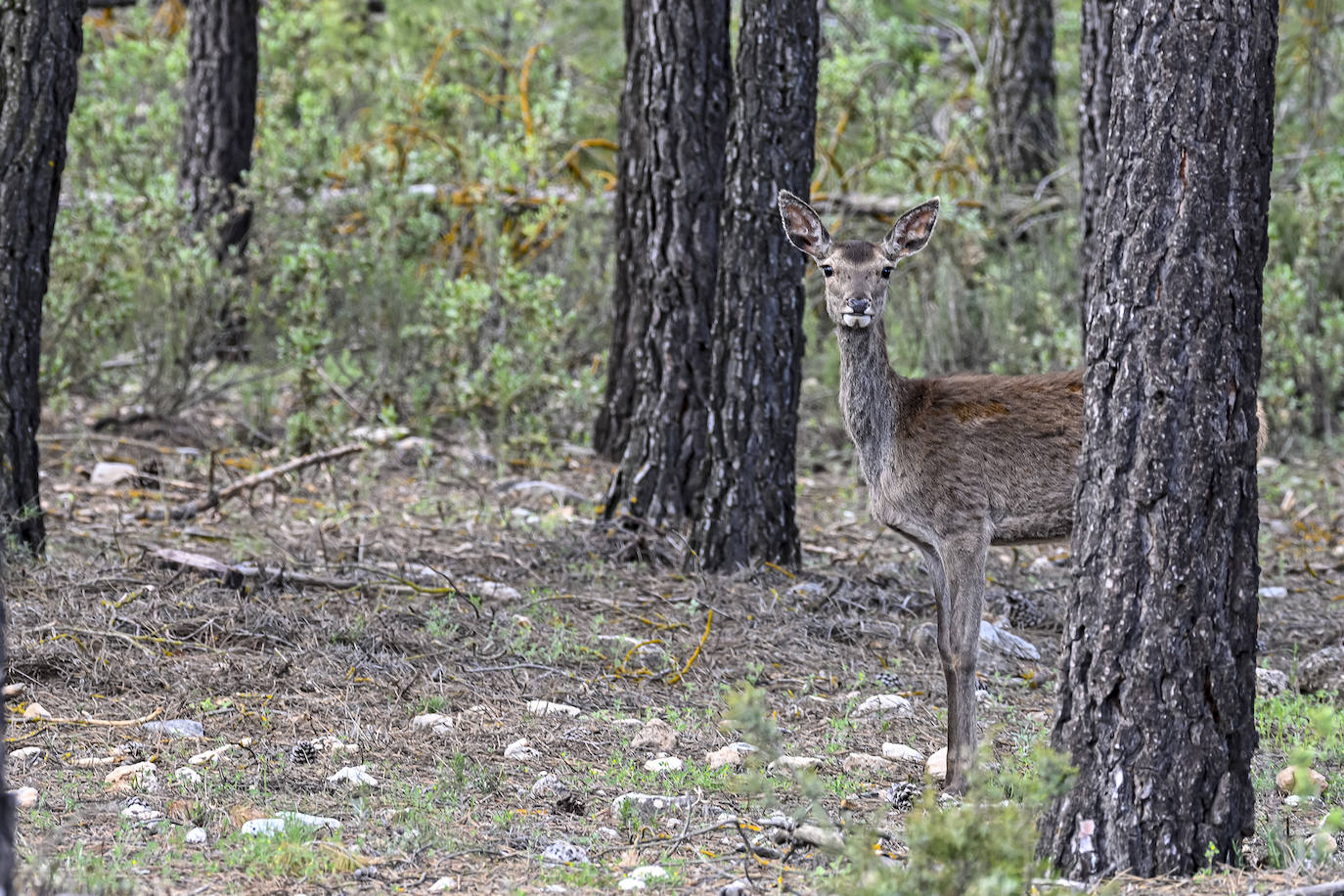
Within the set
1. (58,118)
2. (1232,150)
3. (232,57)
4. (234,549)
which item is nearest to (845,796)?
(1232,150)

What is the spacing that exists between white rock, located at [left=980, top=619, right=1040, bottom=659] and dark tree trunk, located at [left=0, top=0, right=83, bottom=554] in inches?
179

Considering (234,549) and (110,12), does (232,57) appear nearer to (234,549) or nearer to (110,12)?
(234,549)

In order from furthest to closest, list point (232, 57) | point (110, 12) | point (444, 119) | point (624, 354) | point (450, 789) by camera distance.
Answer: point (110, 12)
point (444, 119)
point (232, 57)
point (624, 354)
point (450, 789)

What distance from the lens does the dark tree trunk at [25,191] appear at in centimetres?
687

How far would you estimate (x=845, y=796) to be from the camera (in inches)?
193

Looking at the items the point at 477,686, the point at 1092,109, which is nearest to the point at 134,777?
the point at 477,686

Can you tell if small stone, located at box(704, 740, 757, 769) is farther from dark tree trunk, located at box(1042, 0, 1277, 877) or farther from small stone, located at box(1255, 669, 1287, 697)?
small stone, located at box(1255, 669, 1287, 697)

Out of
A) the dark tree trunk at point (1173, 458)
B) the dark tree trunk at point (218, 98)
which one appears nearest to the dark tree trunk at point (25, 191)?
the dark tree trunk at point (1173, 458)

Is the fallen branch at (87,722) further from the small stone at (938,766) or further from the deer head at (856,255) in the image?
the deer head at (856,255)

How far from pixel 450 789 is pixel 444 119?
11.2 metres

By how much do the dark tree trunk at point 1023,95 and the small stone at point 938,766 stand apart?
364 inches

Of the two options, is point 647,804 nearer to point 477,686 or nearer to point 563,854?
point 563,854

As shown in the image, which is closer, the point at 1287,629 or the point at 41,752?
the point at 41,752

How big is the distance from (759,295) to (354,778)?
374 centimetres
